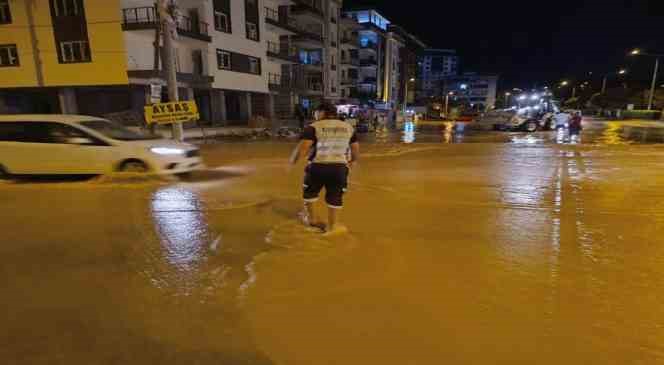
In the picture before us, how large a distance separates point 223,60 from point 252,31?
4932 mm

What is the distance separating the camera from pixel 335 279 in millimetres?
3777

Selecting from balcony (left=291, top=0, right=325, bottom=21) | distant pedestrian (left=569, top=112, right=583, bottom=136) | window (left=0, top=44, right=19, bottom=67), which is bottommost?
distant pedestrian (left=569, top=112, right=583, bottom=136)

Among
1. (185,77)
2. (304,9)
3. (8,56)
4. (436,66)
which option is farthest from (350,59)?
(436,66)

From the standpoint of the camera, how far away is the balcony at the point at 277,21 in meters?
33.5

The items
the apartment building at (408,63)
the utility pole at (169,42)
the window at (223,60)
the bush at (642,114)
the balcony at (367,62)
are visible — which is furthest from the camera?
the apartment building at (408,63)

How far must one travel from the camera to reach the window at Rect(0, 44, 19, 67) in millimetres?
24391

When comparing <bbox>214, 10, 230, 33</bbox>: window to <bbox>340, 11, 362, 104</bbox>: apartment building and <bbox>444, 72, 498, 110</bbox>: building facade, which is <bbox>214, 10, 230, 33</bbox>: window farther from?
<bbox>444, 72, 498, 110</bbox>: building facade

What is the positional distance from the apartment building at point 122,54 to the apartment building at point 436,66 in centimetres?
7811

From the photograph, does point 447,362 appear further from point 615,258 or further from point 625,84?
point 625,84

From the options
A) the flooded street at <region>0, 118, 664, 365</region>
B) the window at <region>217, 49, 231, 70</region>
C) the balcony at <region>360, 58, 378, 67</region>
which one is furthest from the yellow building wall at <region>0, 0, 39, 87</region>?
the balcony at <region>360, 58, 378, 67</region>

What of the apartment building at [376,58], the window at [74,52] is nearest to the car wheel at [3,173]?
the window at [74,52]

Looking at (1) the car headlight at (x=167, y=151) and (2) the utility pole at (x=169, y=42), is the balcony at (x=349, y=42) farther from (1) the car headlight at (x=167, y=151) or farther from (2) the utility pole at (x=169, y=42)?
(1) the car headlight at (x=167, y=151)

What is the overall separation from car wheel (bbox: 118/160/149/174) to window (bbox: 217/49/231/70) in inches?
811

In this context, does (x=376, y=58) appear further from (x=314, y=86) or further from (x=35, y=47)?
(x=35, y=47)
